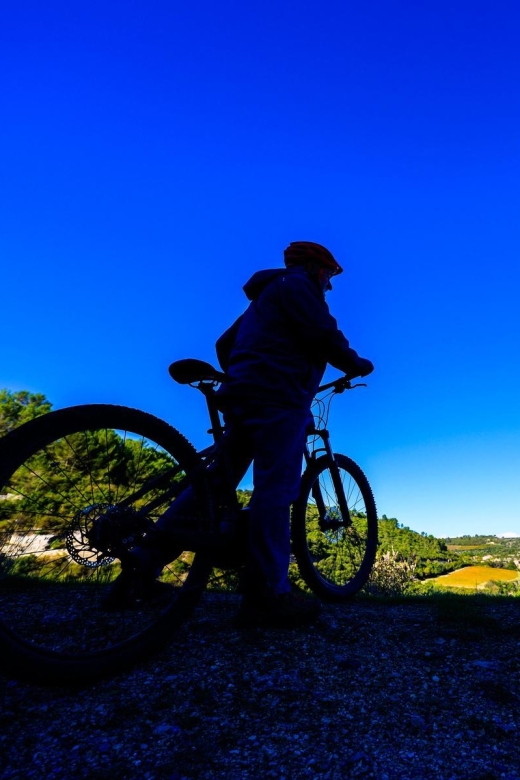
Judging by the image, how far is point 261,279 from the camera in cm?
338

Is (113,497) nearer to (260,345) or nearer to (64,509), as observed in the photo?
(64,509)

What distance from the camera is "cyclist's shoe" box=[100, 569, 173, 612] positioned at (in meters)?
2.64

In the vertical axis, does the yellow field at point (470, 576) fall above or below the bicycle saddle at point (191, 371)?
below

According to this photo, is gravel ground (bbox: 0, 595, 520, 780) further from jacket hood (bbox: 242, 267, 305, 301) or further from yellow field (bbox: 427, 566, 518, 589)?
yellow field (bbox: 427, 566, 518, 589)

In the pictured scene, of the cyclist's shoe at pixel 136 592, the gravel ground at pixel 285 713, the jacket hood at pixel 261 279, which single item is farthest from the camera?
the jacket hood at pixel 261 279

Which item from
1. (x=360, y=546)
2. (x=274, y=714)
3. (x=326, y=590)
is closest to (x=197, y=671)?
(x=274, y=714)

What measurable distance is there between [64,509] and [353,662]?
1672 millimetres

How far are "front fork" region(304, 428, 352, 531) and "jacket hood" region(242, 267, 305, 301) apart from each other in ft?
4.52

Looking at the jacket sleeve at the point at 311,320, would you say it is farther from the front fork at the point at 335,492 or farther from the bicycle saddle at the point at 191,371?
the front fork at the point at 335,492

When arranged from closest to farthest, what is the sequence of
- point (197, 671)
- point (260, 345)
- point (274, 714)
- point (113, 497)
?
point (274, 714), point (197, 671), point (113, 497), point (260, 345)

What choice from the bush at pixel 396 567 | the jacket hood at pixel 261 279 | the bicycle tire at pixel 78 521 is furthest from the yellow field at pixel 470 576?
the bicycle tire at pixel 78 521

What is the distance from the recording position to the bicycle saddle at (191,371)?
2832mm

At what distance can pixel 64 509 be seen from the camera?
262 centimetres

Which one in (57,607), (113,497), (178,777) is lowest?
(178,777)
